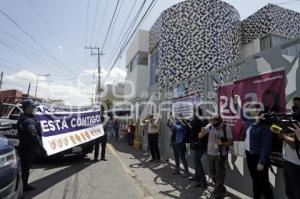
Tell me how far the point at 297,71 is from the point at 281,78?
0.32m

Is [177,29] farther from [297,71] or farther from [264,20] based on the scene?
[297,71]

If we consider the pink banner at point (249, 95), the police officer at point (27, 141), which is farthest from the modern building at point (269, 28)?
the police officer at point (27, 141)

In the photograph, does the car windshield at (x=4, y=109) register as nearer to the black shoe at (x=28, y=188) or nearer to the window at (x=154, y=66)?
the black shoe at (x=28, y=188)

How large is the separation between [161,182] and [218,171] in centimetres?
216

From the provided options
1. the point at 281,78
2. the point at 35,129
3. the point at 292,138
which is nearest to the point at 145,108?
the point at 35,129

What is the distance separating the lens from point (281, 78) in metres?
5.46

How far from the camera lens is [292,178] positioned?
428 cm

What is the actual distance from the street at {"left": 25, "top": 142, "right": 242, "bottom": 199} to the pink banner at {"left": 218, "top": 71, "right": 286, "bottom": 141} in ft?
5.72

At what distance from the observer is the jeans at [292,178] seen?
4.21 m

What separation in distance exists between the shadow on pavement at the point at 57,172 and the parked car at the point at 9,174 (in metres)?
1.93

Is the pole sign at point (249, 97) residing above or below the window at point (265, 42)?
below

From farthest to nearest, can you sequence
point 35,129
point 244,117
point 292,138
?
point 35,129
point 244,117
point 292,138

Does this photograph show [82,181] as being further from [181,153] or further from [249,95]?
[249,95]

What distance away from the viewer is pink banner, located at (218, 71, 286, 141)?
549 centimetres
